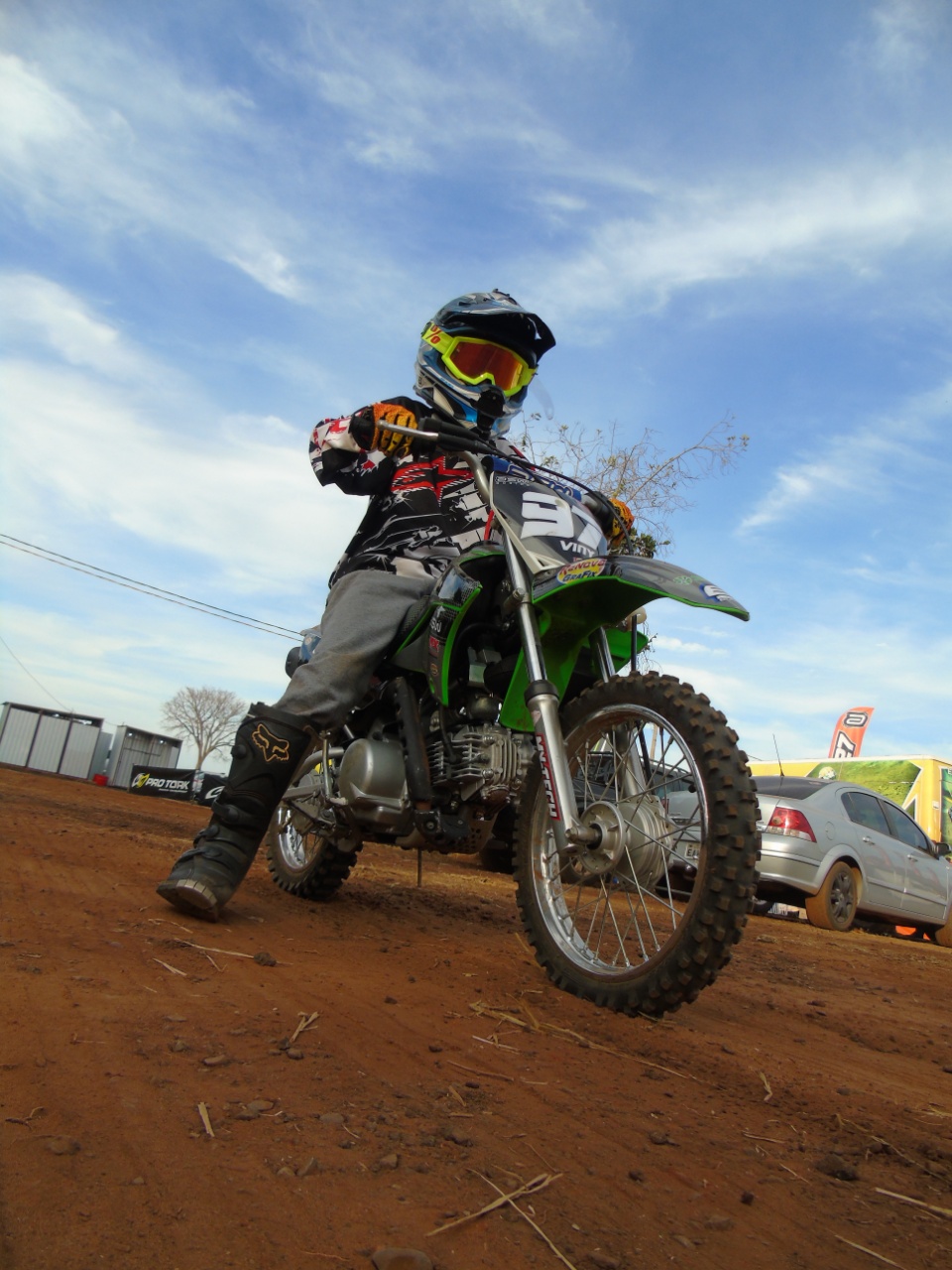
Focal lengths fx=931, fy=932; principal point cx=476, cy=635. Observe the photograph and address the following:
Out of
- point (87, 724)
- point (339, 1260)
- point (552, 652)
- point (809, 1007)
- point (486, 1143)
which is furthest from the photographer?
point (87, 724)

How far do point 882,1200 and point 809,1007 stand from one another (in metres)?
2.17

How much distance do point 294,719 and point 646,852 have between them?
1.53 m

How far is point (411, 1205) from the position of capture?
1.35m

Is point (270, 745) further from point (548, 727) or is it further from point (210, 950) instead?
point (548, 727)

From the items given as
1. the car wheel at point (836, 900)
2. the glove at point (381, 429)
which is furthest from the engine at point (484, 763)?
the car wheel at point (836, 900)

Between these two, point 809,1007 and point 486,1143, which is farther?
point 809,1007

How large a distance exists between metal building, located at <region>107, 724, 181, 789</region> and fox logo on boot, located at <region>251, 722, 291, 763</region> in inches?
1081

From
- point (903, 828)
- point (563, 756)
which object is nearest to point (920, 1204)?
point (563, 756)

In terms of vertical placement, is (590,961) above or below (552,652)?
below

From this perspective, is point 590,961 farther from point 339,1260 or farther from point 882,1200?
point 339,1260

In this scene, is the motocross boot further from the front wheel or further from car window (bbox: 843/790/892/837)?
car window (bbox: 843/790/892/837)

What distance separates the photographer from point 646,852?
2.85m

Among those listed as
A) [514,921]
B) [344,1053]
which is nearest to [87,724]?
[514,921]

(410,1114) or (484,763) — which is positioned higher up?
(484,763)
